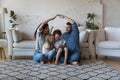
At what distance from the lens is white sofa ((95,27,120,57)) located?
447 centimetres

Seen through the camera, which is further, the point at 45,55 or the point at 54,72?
the point at 45,55

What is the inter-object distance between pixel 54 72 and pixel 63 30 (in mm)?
1607

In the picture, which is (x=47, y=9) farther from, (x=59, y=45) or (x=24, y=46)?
(x=59, y=45)

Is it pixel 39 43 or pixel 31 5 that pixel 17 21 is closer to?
pixel 31 5

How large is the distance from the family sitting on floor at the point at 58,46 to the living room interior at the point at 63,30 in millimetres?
177

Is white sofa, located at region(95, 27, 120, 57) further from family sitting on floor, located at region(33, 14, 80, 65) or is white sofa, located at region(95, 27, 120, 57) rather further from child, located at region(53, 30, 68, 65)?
child, located at region(53, 30, 68, 65)

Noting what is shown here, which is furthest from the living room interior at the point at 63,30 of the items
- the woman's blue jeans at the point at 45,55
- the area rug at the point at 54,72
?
the woman's blue jeans at the point at 45,55

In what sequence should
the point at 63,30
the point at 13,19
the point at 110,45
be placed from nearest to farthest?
the point at 110,45 → the point at 63,30 → the point at 13,19

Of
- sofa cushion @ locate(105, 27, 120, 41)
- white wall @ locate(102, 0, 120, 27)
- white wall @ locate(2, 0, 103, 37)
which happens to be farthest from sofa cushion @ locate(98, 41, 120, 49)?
white wall @ locate(102, 0, 120, 27)

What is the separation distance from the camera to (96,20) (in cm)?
671

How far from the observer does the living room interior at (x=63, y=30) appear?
11.2 feet

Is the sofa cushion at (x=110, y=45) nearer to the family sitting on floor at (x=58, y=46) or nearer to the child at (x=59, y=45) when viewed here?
the family sitting on floor at (x=58, y=46)

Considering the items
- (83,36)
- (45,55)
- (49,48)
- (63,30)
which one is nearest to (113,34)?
(83,36)

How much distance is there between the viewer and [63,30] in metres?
4.86
